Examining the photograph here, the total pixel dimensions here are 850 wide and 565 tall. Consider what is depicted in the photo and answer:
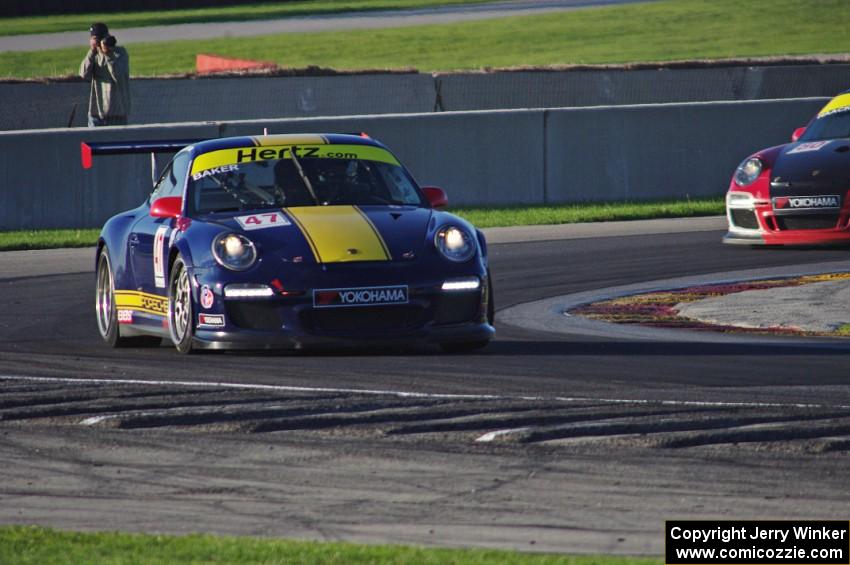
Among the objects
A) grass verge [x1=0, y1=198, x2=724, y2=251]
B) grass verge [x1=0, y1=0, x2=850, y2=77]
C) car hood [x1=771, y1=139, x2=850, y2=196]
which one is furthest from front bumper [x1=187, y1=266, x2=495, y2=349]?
grass verge [x1=0, y1=0, x2=850, y2=77]

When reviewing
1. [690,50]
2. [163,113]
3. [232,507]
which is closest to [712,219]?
[163,113]

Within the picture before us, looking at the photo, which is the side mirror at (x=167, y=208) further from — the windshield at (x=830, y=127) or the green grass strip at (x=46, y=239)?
the windshield at (x=830, y=127)

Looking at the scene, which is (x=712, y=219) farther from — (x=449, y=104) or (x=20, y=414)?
(x=20, y=414)

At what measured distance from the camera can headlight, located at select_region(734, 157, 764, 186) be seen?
15.4 meters

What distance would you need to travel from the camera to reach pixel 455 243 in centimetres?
970

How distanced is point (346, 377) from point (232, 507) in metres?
2.92

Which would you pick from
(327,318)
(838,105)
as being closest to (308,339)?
(327,318)

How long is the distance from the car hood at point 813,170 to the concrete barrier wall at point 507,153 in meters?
4.54

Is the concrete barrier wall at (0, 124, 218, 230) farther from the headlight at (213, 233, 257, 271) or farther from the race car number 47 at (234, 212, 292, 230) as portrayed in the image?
the headlight at (213, 233, 257, 271)

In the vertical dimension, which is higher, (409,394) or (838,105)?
(838,105)

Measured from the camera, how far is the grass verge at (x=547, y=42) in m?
36.7

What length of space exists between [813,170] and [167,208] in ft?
22.2

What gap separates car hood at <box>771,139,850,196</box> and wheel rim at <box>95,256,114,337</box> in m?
6.35

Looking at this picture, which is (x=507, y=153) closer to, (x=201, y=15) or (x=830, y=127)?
(x=830, y=127)
